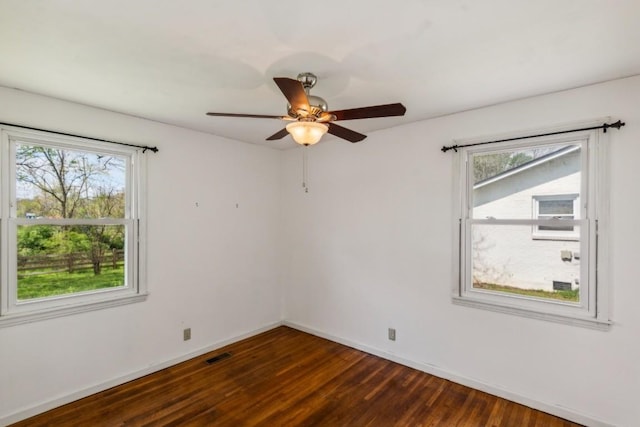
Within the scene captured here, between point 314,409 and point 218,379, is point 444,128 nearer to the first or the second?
point 314,409

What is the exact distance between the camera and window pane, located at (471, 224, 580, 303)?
8.04ft

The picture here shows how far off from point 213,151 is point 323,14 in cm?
250

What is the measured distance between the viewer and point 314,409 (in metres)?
2.49

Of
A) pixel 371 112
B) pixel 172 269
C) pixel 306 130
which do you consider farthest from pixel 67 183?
pixel 371 112

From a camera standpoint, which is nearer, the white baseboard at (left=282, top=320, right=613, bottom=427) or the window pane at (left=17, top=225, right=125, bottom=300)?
the white baseboard at (left=282, top=320, right=613, bottom=427)

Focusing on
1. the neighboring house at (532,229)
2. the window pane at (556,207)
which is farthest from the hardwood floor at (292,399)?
the window pane at (556,207)

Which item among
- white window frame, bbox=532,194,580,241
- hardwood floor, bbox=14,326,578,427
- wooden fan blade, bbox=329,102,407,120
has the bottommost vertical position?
hardwood floor, bbox=14,326,578,427

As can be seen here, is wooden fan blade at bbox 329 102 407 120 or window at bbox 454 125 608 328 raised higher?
wooden fan blade at bbox 329 102 407 120

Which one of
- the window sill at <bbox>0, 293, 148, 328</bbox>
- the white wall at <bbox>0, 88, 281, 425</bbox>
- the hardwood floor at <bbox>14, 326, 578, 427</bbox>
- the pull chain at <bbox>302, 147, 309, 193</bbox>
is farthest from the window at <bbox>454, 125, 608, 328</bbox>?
the window sill at <bbox>0, 293, 148, 328</bbox>

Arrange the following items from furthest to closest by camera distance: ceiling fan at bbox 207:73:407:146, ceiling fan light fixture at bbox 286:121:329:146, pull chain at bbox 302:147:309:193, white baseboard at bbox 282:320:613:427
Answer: pull chain at bbox 302:147:309:193, white baseboard at bbox 282:320:613:427, ceiling fan light fixture at bbox 286:121:329:146, ceiling fan at bbox 207:73:407:146

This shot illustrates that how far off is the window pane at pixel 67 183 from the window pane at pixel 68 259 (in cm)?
14

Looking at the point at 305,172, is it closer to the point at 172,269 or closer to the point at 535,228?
the point at 172,269

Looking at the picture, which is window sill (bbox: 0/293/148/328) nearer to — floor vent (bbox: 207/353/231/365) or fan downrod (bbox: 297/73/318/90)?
floor vent (bbox: 207/353/231/365)

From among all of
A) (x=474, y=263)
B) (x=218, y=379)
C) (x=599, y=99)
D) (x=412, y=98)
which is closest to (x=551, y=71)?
Answer: (x=599, y=99)
